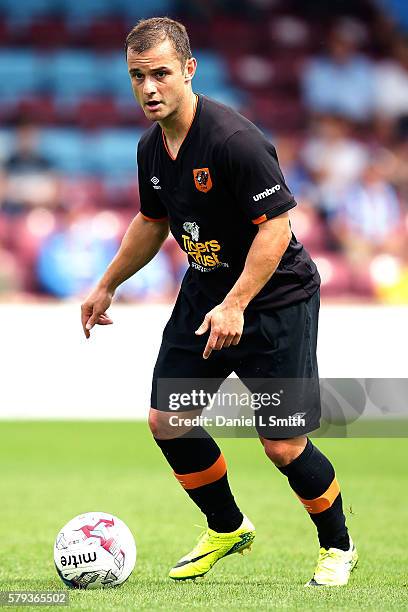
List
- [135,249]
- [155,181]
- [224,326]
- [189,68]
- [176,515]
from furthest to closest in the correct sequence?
[176,515] < [135,249] < [155,181] < [189,68] < [224,326]

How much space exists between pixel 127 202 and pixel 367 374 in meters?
4.85

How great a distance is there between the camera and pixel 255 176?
14.7 feet

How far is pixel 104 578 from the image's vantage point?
4.76 metres

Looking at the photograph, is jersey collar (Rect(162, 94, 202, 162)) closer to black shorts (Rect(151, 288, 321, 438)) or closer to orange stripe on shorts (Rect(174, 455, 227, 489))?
black shorts (Rect(151, 288, 321, 438))

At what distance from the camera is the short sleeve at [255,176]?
4.48m

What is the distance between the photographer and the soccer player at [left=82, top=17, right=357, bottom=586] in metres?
4.51

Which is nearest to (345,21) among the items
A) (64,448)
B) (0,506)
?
(64,448)

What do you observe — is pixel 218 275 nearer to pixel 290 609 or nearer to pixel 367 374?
pixel 290 609

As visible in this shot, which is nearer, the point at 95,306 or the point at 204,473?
the point at 204,473

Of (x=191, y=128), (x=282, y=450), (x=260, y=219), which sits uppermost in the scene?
(x=191, y=128)

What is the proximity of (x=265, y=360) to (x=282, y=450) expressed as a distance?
14.5 inches

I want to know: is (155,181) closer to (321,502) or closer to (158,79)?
(158,79)

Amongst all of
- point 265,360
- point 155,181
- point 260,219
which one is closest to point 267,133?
point 155,181

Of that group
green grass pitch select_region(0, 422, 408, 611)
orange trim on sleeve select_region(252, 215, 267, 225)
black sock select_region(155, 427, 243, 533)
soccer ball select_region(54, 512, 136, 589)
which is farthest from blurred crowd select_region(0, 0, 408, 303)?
orange trim on sleeve select_region(252, 215, 267, 225)
